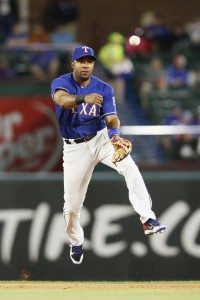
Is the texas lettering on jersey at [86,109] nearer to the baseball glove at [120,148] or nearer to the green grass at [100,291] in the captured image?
the baseball glove at [120,148]

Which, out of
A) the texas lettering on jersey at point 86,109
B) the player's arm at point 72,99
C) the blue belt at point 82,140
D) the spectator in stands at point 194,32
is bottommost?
the spectator in stands at point 194,32

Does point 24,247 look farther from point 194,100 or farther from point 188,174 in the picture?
point 194,100

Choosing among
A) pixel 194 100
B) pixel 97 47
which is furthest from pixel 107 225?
pixel 97 47

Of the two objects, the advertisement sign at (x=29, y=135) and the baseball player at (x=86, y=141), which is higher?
the baseball player at (x=86, y=141)

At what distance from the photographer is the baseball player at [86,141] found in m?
10.2

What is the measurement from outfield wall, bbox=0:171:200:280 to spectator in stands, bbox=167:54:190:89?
18.1 feet

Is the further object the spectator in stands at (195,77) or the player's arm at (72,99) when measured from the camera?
the spectator in stands at (195,77)

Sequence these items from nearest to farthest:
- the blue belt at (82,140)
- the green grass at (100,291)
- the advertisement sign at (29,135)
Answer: the green grass at (100,291)
the blue belt at (82,140)
the advertisement sign at (29,135)

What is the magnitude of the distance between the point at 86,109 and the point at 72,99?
0.71 meters

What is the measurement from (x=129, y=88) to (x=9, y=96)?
10.8 ft

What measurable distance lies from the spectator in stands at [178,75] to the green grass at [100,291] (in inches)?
244

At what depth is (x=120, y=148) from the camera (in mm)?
10102

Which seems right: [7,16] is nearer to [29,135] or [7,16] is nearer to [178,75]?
[178,75]

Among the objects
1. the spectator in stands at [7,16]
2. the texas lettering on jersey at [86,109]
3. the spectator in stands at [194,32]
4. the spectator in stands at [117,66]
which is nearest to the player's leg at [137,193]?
the texas lettering on jersey at [86,109]
